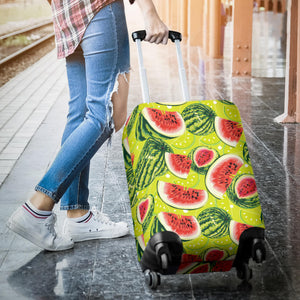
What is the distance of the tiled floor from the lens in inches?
98.7

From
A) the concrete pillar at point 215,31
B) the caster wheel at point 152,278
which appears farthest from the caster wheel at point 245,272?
the concrete pillar at point 215,31

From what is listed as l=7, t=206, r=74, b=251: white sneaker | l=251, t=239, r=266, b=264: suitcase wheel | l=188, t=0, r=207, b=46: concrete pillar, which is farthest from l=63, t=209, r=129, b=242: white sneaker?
l=188, t=0, r=207, b=46: concrete pillar

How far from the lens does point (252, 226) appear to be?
7.72 feet

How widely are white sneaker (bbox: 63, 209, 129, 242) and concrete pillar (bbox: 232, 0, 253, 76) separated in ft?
22.3

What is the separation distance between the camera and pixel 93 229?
122 inches

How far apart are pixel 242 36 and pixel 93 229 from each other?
7136mm

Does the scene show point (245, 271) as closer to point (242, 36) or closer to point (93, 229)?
point (93, 229)

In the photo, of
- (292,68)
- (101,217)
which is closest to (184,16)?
(292,68)

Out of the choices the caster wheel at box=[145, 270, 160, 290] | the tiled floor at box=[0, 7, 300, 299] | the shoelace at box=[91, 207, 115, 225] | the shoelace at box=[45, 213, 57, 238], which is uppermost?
the shoelace at box=[45, 213, 57, 238]

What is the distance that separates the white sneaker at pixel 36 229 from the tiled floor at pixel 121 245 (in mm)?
55

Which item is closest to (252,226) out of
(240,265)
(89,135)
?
(240,265)

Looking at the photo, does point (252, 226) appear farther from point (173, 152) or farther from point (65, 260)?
point (65, 260)

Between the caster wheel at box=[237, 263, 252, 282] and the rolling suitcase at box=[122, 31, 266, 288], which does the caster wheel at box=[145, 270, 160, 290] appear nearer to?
the rolling suitcase at box=[122, 31, 266, 288]

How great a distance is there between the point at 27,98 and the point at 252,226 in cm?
615
